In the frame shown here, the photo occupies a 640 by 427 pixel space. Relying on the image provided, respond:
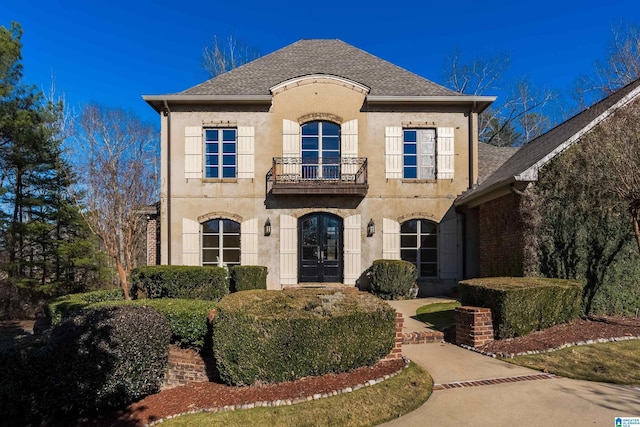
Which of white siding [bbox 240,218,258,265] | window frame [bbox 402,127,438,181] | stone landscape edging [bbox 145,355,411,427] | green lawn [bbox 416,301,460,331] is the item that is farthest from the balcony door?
stone landscape edging [bbox 145,355,411,427]

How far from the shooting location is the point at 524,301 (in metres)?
6.60

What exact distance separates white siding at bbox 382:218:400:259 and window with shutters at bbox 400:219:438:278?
22 centimetres

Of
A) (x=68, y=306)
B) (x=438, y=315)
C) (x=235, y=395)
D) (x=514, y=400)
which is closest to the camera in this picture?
(x=514, y=400)

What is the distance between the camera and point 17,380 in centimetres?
462

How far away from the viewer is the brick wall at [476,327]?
6406mm

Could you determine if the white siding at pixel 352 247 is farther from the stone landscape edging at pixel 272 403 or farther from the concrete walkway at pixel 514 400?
the stone landscape edging at pixel 272 403

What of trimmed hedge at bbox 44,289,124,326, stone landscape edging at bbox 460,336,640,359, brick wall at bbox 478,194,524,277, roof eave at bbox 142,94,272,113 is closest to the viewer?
stone landscape edging at bbox 460,336,640,359

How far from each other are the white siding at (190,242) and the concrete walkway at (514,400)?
9029 millimetres

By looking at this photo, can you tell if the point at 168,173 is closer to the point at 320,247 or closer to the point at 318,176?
the point at 318,176

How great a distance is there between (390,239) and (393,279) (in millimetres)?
1639

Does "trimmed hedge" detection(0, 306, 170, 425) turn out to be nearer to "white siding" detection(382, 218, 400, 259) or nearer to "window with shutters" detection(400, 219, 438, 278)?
"white siding" detection(382, 218, 400, 259)

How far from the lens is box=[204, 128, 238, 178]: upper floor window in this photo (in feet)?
42.1

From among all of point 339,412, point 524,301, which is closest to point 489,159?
point 524,301

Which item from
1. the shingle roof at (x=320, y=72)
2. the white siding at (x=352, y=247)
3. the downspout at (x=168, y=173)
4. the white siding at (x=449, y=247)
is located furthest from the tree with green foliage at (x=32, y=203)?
the white siding at (x=449, y=247)
